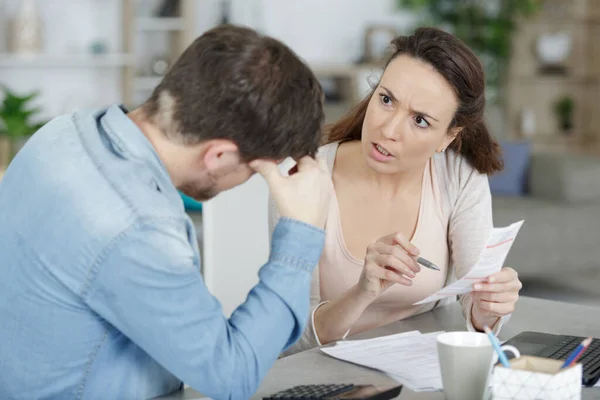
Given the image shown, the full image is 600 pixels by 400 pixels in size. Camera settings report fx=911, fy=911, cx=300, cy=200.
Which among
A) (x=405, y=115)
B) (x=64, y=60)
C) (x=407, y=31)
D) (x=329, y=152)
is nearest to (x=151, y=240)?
(x=405, y=115)

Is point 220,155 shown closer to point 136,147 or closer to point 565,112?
point 136,147

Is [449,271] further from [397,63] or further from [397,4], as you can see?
[397,4]

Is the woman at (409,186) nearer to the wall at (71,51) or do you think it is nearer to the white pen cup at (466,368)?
the white pen cup at (466,368)

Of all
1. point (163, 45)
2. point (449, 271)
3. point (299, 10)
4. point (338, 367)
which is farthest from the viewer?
point (299, 10)

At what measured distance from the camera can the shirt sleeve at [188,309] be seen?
1025 millimetres

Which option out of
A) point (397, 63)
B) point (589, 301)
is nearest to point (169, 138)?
point (397, 63)

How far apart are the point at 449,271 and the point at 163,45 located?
447cm

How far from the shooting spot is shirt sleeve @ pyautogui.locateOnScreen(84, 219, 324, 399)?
40.4 inches

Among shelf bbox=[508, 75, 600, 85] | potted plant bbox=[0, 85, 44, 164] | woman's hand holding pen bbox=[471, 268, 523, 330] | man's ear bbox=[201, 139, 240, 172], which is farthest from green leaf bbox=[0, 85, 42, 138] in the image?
shelf bbox=[508, 75, 600, 85]

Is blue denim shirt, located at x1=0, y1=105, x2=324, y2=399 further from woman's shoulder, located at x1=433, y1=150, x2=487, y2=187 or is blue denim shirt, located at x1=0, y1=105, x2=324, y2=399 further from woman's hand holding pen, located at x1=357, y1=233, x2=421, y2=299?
woman's shoulder, located at x1=433, y1=150, x2=487, y2=187

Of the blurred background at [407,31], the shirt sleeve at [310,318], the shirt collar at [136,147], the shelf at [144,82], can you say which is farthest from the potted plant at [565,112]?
the shirt collar at [136,147]

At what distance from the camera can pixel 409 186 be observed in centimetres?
198

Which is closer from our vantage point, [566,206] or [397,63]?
[397,63]

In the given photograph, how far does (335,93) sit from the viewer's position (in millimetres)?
6605
